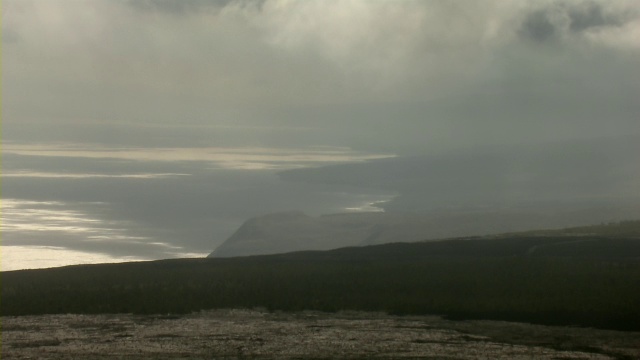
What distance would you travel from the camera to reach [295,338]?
34.2 meters

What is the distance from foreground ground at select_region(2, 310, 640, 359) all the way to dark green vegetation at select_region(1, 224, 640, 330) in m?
2.32

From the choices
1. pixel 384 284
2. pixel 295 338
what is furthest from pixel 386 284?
pixel 295 338

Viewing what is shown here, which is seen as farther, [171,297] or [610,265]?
[610,265]

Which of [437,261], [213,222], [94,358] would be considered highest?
[213,222]

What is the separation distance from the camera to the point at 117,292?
47250 mm

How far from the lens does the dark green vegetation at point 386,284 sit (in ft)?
137

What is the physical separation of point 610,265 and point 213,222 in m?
109

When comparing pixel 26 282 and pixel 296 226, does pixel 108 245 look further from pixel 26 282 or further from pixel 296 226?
pixel 26 282

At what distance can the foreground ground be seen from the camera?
31219mm

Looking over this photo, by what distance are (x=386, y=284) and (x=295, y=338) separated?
595 inches

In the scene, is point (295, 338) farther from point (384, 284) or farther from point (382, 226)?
point (382, 226)

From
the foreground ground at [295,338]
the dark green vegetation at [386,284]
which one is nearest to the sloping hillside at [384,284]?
the dark green vegetation at [386,284]

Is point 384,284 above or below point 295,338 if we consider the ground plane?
above

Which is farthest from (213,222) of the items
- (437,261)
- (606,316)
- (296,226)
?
(606,316)
